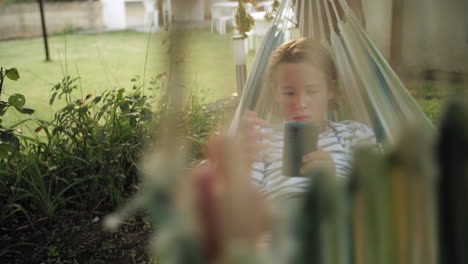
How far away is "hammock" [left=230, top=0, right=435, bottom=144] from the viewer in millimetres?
1380

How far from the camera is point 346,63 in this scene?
1.59m

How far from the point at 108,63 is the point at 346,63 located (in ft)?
14.5

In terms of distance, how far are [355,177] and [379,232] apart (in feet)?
0.21

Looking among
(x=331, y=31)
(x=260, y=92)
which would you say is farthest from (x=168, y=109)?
(x=331, y=31)

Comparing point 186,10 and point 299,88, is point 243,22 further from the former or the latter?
point 186,10

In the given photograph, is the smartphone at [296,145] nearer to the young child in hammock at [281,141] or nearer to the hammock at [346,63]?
→ the young child in hammock at [281,141]

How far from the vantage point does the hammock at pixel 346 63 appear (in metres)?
1.38

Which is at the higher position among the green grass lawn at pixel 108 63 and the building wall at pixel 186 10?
the building wall at pixel 186 10

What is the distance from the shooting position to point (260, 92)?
152 cm

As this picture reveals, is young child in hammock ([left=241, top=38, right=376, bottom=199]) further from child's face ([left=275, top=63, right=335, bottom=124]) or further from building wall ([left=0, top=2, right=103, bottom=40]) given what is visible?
building wall ([left=0, top=2, right=103, bottom=40])

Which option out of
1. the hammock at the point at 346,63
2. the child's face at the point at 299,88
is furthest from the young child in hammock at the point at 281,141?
the hammock at the point at 346,63

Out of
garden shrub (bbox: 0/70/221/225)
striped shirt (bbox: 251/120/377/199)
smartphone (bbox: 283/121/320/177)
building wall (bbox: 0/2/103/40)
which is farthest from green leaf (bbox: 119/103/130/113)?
building wall (bbox: 0/2/103/40)

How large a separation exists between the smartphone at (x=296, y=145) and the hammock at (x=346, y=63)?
1.05 feet

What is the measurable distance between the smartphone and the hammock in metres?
0.32
